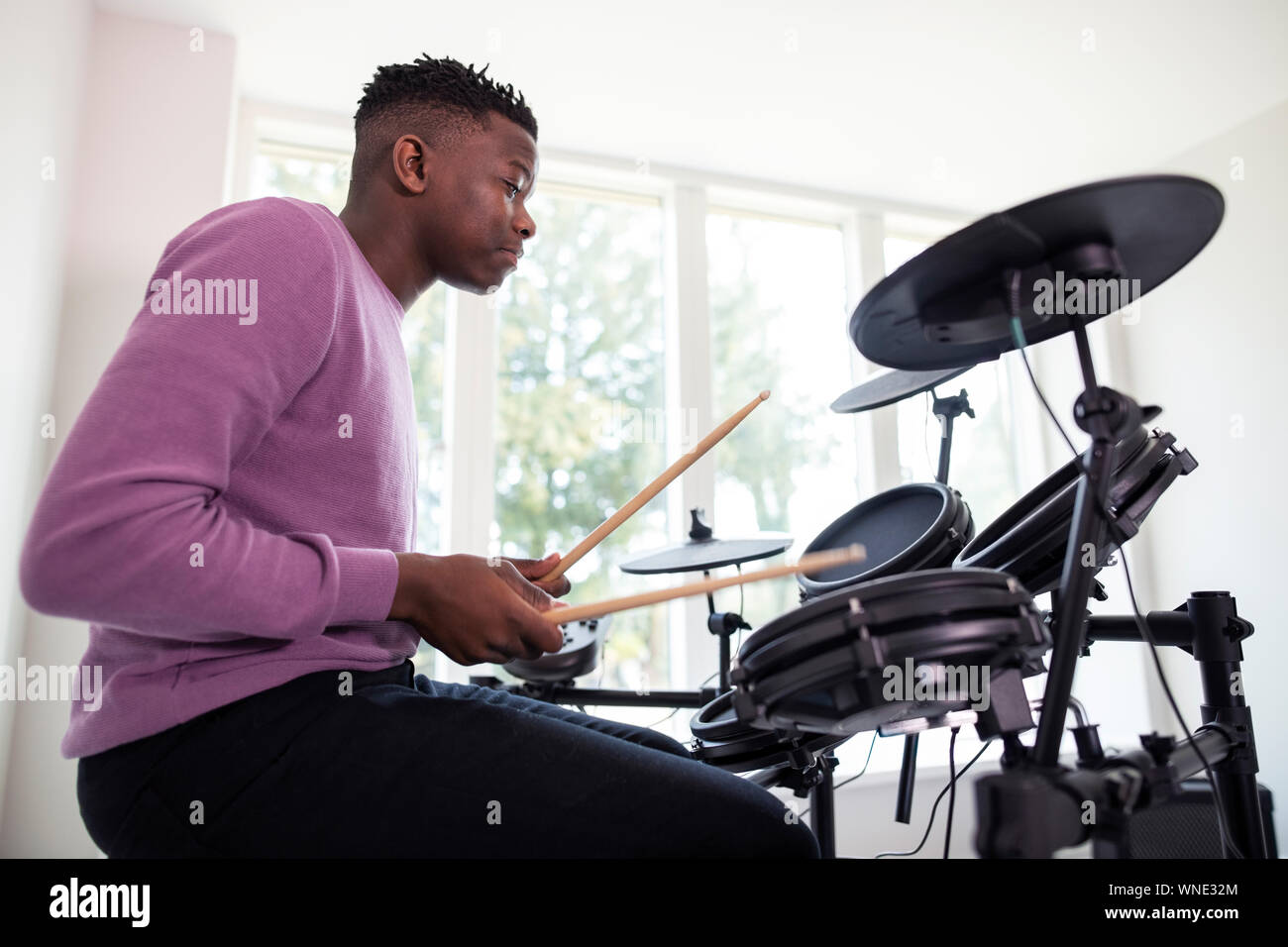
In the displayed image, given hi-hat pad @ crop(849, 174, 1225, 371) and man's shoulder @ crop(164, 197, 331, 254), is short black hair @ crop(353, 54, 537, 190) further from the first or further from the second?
hi-hat pad @ crop(849, 174, 1225, 371)

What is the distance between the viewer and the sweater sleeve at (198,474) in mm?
628

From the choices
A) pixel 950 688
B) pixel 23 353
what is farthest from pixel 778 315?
pixel 950 688

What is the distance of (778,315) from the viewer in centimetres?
354

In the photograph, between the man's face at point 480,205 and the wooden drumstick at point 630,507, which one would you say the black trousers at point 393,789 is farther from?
the man's face at point 480,205

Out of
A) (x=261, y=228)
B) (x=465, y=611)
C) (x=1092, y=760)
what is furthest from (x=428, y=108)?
(x=1092, y=760)

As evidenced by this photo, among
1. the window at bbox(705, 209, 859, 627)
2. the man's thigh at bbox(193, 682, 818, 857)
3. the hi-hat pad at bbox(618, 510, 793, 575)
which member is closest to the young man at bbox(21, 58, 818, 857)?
the man's thigh at bbox(193, 682, 818, 857)

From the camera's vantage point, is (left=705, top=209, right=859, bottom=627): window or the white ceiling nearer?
the white ceiling

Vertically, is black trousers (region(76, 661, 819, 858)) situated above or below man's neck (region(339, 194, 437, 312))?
below

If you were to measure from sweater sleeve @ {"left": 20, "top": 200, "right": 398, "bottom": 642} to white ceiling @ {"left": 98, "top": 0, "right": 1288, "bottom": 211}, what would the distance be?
210cm

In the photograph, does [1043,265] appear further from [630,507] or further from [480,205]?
[480,205]

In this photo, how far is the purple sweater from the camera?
634 millimetres

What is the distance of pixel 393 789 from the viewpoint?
74cm

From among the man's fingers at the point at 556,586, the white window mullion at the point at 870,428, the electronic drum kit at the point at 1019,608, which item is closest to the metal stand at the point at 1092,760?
the electronic drum kit at the point at 1019,608

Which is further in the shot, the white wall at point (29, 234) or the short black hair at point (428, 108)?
the white wall at point (29, 234)
